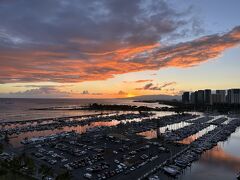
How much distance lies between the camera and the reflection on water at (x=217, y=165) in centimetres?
3887

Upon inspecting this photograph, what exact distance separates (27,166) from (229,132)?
54.1 metres

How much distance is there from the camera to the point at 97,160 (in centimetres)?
4269

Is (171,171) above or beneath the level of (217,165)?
above

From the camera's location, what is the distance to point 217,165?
44.2 m

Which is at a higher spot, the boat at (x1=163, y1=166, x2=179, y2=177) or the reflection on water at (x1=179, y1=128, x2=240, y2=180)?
the boat at (x1=163, y1=166, x2=179, y2=177)

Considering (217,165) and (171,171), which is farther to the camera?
(217,165)

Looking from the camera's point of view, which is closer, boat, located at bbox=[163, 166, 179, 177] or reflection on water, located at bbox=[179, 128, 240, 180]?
boat, located at bbox=[163, 166, 179, 177]

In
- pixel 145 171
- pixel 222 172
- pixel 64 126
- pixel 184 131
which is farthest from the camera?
pixel 64 126

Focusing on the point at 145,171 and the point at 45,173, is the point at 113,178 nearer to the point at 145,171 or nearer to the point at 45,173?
the point at 145,171

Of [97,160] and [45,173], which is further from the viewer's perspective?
[97,160]

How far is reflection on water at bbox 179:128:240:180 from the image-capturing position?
128ft

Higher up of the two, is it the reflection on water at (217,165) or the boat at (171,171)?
the boat at (171,171)

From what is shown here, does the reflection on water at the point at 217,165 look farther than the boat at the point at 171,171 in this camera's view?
Yes

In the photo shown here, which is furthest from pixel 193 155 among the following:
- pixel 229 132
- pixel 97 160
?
pixel 229 132
